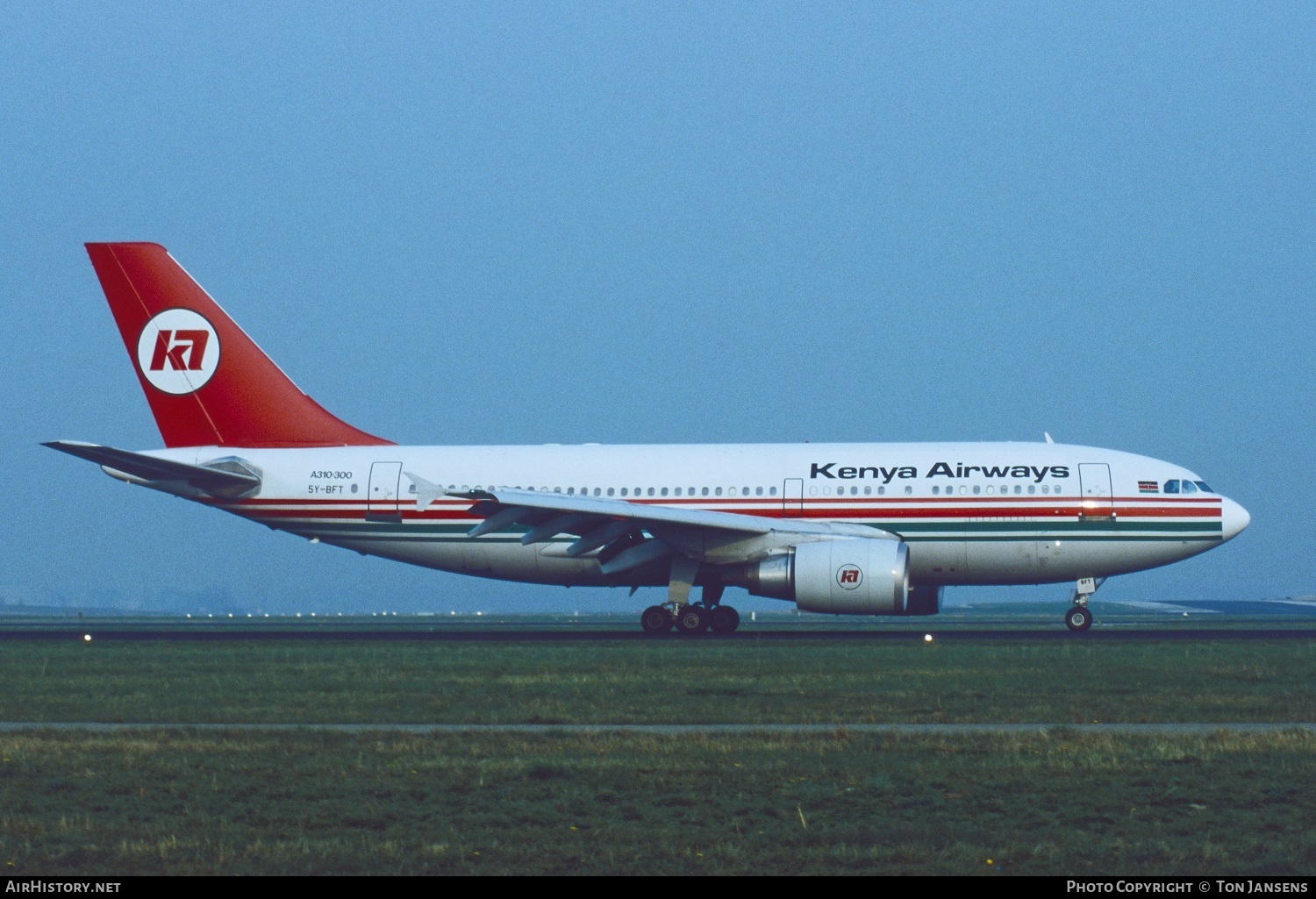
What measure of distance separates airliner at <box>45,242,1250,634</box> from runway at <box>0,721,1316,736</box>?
554 inches

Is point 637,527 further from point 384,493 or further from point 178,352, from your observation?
point 178,352

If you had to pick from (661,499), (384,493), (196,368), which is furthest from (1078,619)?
(196,368)

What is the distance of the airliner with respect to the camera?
3184 cm

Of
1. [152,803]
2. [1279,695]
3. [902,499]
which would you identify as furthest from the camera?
[902,499]

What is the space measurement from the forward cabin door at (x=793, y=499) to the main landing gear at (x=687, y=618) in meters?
2.32

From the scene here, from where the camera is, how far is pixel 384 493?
3519 centimetres

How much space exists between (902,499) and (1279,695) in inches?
566

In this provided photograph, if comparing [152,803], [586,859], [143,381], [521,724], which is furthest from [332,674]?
[143,381]

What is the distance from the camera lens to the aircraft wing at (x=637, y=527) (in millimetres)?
31078

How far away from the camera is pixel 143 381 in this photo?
3750 cm

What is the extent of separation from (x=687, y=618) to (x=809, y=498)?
11.7 feet

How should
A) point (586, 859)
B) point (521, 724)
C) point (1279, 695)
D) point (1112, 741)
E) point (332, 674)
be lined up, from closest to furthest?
1. point (586, 859)
2. point (1112, 741)
3. point (521, 724)
4. point (1279, 695)
5. point (332, 674)
